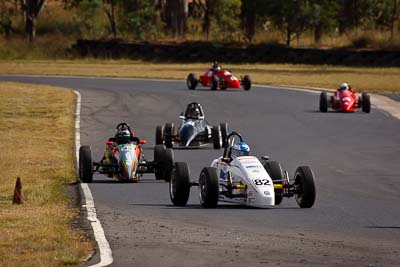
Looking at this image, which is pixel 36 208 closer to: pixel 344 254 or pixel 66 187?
pixel 66 187

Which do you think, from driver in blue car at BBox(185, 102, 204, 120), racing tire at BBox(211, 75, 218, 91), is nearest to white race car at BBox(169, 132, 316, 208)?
driver in blue car at BBox(185, 102, 204, 120)

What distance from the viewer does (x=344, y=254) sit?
40.3 feet

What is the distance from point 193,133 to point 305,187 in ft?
33.8

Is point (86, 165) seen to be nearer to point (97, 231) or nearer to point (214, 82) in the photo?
point (97, 231)

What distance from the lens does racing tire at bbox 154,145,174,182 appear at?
20047 mm

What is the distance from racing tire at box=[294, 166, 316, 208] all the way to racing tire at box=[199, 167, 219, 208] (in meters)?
1.10

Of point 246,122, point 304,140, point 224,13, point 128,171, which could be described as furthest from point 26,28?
point 128,171

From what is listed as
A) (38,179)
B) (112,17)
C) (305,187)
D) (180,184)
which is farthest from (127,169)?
(112,17)

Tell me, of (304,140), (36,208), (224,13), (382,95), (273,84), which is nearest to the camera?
(36,208)

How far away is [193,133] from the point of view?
26.3m

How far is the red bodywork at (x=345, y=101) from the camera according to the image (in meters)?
37.1

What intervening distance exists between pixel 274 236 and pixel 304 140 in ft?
49.0

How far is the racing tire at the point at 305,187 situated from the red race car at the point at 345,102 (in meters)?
20.6

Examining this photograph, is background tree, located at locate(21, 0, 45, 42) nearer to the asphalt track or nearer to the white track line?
the asphalt track
